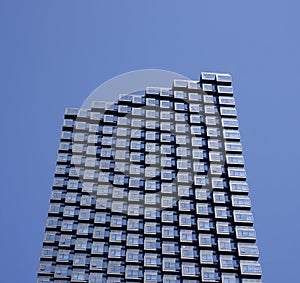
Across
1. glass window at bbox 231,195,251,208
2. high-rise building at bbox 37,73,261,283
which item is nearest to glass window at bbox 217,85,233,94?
high-rise building at bbox 37,73,261,283

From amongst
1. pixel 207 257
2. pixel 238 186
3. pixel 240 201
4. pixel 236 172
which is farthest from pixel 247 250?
pixel 236 172

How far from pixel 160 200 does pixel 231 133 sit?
1481 cm

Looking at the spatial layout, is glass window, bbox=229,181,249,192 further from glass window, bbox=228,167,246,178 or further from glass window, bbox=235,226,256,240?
glass window, bbox=235,226,256,240

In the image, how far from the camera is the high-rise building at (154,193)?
58.6 m

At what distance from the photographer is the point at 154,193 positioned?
6544cm

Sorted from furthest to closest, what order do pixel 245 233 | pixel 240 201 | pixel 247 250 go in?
1. pixel 240 201
2. pixel 245 233
3. pixel 247 250

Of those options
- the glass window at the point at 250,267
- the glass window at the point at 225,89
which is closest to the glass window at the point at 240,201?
the glass window at the point at 250,267

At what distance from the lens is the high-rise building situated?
58.6m

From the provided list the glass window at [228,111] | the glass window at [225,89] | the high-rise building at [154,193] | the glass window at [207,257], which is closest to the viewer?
the glass window at [207,257]

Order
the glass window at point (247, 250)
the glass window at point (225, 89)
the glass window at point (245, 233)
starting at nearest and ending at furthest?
the glass window at point (247, 250), the glass window at point (245, 233), the glass window at point (225, 89)

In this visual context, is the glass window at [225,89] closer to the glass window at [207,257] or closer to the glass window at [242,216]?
the glass window at [242,216]

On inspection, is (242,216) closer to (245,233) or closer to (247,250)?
(245,233)

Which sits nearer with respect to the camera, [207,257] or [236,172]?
[207,257]

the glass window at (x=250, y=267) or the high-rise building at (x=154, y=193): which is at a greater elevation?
the high-rise building at (x=154, y=193)
